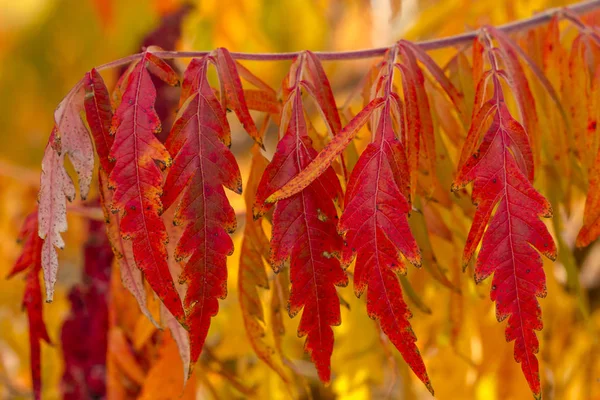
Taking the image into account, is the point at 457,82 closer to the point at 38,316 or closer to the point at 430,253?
the point at 430,253

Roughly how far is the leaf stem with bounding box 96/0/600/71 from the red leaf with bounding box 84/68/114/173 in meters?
0.02

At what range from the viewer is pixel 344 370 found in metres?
1.40

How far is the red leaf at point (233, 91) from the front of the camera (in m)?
0.67

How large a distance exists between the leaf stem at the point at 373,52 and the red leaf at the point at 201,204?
90 mm

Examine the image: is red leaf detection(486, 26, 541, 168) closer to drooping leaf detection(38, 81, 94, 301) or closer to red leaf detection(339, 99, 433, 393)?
red leaf detection(339, 99, 433, 393)

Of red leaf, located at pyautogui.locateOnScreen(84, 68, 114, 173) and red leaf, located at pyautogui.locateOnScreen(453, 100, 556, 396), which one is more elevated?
red leaf, located at pyautogui.locateOnScreen(84, 68, 114, 173)

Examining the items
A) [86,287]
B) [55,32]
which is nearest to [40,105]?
[55,32]

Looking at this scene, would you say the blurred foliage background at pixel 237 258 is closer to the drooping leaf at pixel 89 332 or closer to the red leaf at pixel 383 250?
the drooping leaf at pixel 89 332

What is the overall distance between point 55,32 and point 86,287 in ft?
8.68

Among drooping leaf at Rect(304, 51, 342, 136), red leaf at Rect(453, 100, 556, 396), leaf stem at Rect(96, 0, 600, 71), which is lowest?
red leaf at Rect(453, 100, 556, 396)

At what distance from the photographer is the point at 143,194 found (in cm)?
59

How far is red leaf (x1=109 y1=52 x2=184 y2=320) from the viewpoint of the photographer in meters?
0.58

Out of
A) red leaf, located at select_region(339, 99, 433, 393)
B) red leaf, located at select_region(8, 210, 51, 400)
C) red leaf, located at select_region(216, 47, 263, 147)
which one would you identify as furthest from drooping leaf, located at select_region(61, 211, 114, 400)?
red leaf, located at select_region(339, 99, 433, 393)

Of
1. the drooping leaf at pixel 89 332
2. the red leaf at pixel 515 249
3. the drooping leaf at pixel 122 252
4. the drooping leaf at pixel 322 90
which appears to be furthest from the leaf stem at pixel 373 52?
the drooping leaf at pixel 89 332
